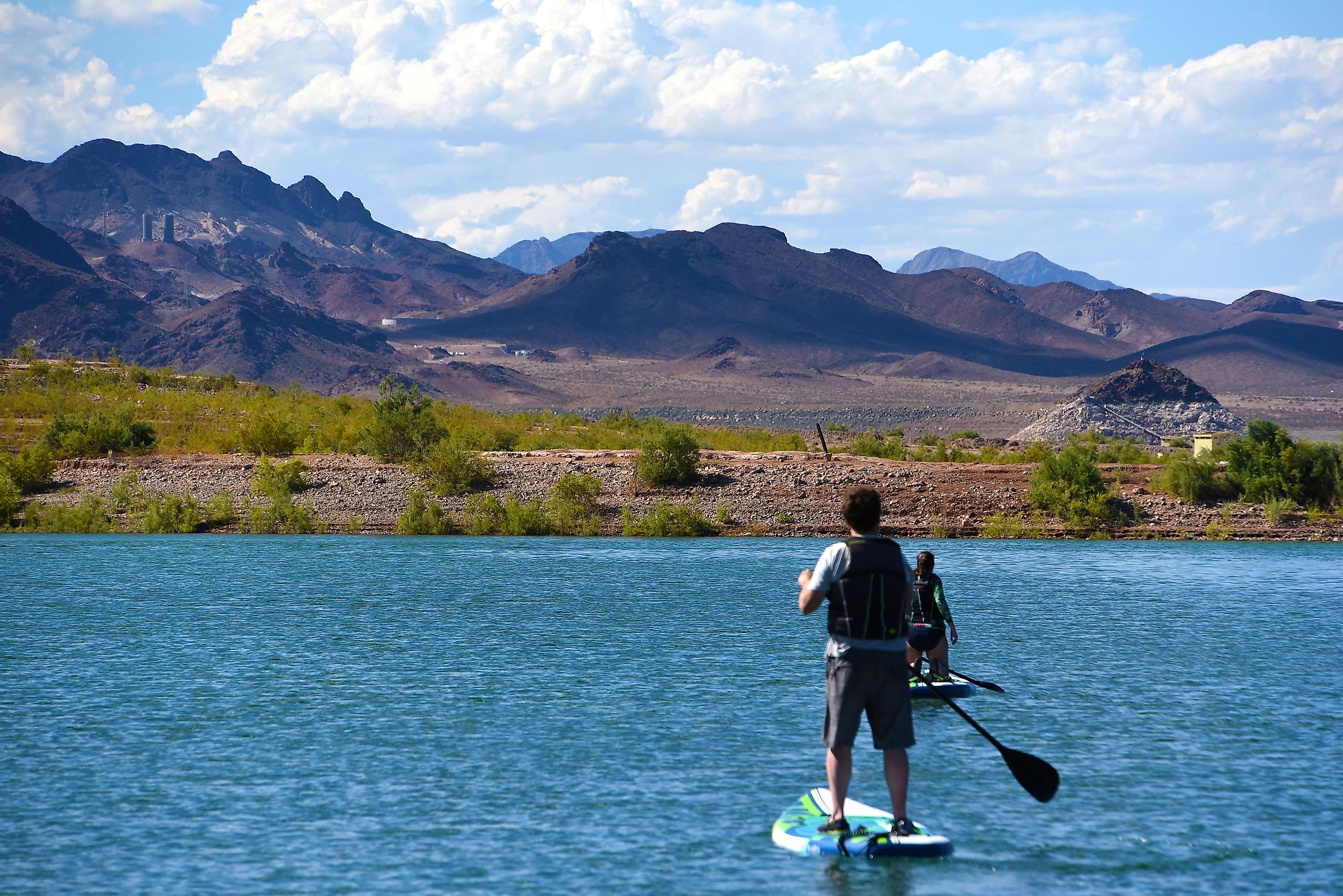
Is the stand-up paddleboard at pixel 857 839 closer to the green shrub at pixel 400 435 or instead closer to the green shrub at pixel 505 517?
the green shrub at pixel 505 517

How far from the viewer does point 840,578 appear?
855 cm

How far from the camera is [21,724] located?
43.5ft

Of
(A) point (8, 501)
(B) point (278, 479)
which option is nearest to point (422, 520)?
(B) point (278, 479)

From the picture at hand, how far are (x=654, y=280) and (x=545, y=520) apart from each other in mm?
140472

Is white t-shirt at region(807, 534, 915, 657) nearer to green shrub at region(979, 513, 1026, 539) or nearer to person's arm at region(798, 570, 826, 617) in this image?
person's arm at region(798, 570, 826, 617)

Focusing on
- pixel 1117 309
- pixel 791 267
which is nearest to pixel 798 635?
pixel 791 267

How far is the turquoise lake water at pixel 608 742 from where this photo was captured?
9.14m

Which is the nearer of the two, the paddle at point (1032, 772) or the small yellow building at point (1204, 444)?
the paddle at point (1032, 772)

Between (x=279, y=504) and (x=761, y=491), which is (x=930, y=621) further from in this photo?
(x=279, y=504)

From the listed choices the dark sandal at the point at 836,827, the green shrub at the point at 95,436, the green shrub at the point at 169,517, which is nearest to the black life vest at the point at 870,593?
the dark sandal at the point at 836,827

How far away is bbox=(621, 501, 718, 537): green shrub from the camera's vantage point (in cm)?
3550

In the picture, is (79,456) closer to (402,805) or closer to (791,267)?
(402,805)

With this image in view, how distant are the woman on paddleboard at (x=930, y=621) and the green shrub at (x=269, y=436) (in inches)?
1330

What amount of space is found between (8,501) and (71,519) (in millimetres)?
2167
